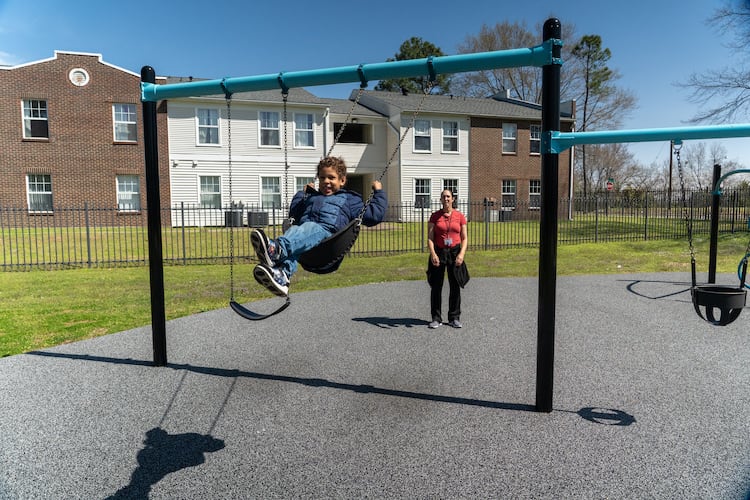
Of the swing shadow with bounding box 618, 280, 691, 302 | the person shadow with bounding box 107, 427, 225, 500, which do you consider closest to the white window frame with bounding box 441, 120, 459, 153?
the swing shadow with bounding box 618, 280, 691, 302

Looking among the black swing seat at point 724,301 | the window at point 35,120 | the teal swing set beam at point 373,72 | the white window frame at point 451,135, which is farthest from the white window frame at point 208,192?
the black swing seat at point 724,301

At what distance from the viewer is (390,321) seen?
7.20m

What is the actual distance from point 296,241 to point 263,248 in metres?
0.35

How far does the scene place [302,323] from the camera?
282 inches

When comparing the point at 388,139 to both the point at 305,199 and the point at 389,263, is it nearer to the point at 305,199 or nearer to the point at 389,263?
the point at 389,263

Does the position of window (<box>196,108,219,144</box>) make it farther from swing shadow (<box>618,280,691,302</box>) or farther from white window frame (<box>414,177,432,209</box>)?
swing shadow (<box>618,280,691,302</box>)

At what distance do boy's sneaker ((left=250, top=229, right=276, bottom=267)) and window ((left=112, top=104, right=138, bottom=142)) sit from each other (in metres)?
21.2

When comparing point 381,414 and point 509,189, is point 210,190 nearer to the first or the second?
point 509,189

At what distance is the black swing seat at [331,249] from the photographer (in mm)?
4090

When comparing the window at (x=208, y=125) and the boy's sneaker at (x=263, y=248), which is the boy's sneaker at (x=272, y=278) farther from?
the window at (x=208, y=125)

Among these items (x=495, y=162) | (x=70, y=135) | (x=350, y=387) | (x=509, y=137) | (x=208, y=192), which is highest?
(x=509, y=137)

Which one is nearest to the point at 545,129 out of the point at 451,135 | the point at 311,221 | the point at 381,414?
the point at 311,221

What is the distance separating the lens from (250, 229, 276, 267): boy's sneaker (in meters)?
3.83

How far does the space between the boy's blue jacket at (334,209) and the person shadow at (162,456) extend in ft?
6.43
